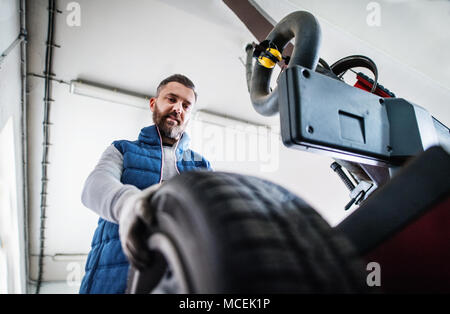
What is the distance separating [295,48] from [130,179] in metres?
0.69

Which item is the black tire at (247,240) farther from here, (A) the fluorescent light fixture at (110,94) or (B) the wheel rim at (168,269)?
→ (A) the fluorescent light fixture at (110,94)

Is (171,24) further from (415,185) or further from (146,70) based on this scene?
(415,185)

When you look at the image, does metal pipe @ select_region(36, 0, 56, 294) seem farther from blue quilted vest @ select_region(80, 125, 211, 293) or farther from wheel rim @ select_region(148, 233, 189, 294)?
wheel rim @ select_region(148, 233, 189, 294)

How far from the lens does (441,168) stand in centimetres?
30

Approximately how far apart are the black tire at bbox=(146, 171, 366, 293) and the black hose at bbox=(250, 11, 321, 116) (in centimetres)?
25

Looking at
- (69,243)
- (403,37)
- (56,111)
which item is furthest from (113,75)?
(69,243)

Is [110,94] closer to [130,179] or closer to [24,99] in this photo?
[24,99]

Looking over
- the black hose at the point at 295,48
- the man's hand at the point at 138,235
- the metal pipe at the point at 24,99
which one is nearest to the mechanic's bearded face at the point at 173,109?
the black hose at the point at 295,48

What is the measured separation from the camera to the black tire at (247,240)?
22 cm

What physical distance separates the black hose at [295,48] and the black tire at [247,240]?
248 millimetres

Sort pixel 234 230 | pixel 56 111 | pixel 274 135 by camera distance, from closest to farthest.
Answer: pixel 234 230, pixel 56 111, pixel 274 135

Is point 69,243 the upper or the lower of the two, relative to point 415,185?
upper

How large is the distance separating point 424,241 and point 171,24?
2432 mm

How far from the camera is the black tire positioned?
8.8 inches
